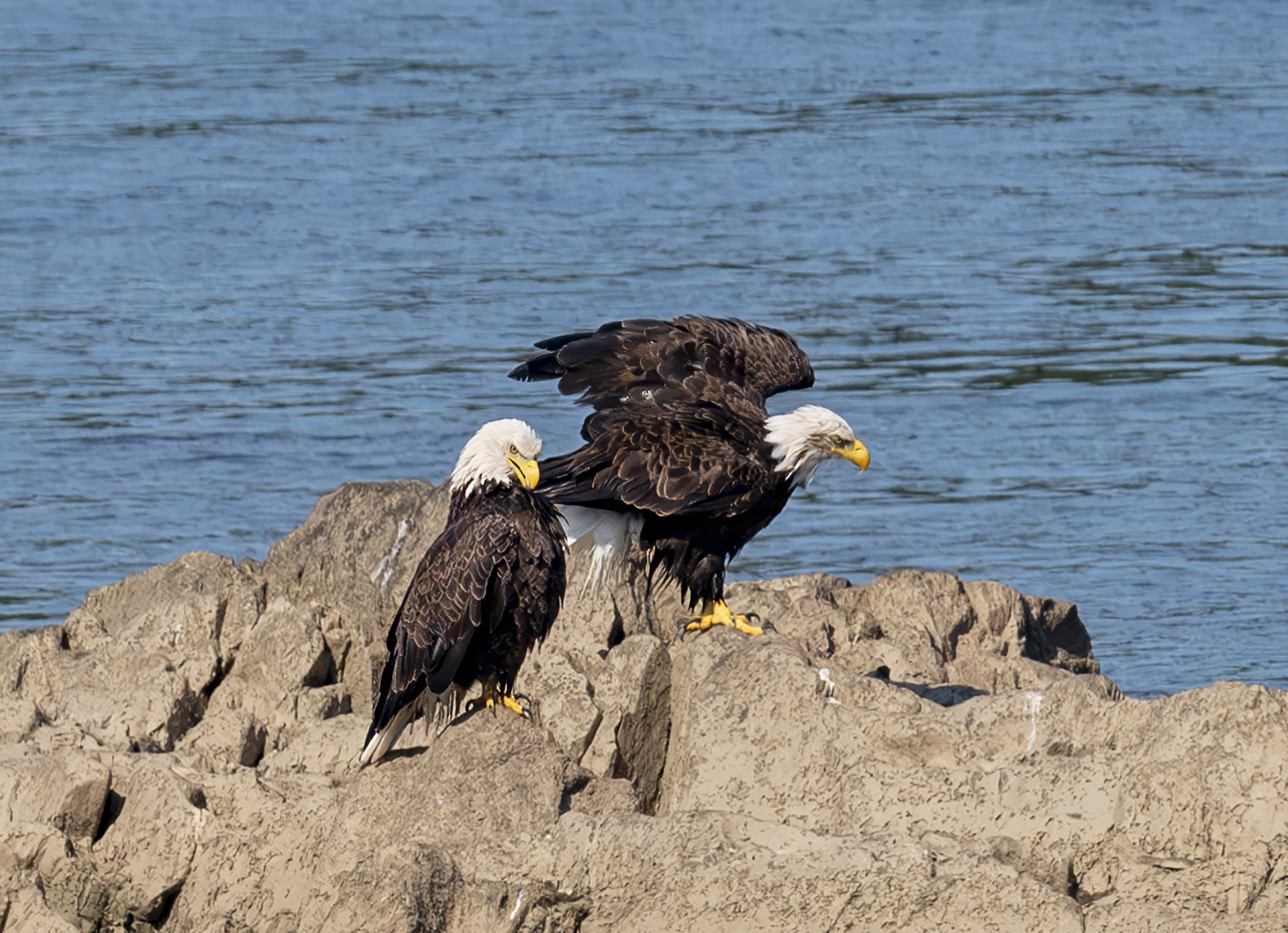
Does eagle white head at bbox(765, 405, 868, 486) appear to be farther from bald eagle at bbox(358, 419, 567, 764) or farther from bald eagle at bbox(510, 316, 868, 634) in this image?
bald eagle at bbox(358, 419, 567, 764)

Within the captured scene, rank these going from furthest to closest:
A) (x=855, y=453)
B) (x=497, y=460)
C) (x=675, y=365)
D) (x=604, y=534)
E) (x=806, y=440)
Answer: (x=675, y=365), (x=855, y=453), (x=604, y=534), (x=806, y=440), (x=497, y=460)

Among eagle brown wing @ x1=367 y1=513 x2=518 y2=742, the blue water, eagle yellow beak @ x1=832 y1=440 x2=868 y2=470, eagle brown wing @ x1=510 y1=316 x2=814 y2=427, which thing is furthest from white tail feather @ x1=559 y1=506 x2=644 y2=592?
the blue water

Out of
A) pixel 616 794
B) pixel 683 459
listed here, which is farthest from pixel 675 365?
pixel 616 794

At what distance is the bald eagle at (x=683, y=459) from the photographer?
776cm

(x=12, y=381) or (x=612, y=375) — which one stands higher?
(x=612, y=375)

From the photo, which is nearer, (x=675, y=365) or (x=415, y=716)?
(x=415, y=716)

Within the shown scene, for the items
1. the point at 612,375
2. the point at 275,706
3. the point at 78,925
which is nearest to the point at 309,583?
the point at 275,706

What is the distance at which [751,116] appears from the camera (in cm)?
2294

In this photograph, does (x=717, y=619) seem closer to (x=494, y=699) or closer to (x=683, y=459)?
(x=683, y=459)

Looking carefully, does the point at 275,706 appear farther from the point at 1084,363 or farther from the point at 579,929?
the point at 1084,363

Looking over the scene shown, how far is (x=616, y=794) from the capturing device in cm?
646

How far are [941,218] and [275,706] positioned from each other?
511 inches

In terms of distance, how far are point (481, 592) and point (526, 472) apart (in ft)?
1.41

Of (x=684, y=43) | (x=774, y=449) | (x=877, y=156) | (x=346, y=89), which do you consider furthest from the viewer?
(x=684, y=43)
